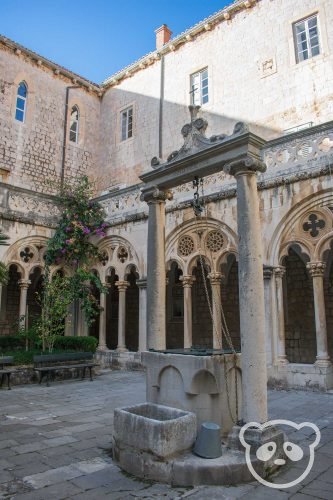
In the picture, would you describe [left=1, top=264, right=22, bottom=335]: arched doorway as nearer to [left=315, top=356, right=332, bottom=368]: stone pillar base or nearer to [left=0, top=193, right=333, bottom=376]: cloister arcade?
[left=0, top=193, right=333, bottom=376]: cloister arcade

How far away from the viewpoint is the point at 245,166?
463cm

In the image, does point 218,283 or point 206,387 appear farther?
point 218,283

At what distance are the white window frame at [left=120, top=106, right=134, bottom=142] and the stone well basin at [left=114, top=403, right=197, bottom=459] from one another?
557 inches

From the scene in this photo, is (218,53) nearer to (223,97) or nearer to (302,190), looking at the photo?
(223,97)

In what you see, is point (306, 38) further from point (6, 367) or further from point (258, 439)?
point (6, 367)

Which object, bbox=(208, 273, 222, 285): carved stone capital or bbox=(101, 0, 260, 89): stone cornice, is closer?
bbox=(208, 273, 222, 285): carved stone capital

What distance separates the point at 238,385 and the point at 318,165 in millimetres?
5499

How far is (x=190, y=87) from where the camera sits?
580 inches

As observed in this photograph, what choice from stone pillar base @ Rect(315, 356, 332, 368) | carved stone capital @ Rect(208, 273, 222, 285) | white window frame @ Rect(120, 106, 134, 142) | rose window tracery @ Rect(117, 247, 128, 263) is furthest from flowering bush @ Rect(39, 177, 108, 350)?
stone pillar base @ Rect(315, 356, 332, 368)

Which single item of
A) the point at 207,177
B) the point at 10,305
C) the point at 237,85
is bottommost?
the point at 10,305

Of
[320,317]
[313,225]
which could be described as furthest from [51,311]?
[313,225]

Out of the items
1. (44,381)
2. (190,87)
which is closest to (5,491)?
(44,381)

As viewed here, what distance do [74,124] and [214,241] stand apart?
10.2 meters

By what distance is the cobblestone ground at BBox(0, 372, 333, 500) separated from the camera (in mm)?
3248
